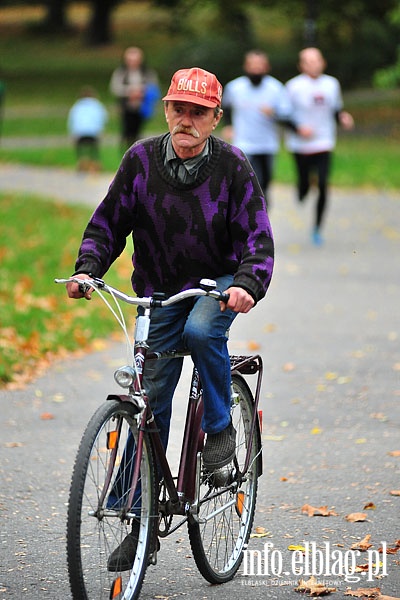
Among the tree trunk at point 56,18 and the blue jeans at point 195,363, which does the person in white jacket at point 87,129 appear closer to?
→ the blue jeans at point 195,363

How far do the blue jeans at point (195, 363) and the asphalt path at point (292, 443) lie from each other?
67 cm

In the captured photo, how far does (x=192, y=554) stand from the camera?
515cm

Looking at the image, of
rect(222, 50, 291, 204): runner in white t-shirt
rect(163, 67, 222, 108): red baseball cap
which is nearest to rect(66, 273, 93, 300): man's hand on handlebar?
rect(163, 67, 222, 108): red baseball cap

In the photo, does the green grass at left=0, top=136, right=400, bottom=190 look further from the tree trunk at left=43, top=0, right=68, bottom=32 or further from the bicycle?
the tree trunk at left=43, top=0, right=68, bottom=32

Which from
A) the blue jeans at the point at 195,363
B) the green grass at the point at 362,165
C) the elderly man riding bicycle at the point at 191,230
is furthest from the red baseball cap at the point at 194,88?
the green grass at the point at 362,165

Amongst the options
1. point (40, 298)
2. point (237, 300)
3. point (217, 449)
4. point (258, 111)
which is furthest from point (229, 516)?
point (258, 111)

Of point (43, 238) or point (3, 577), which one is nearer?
point (3, 577)

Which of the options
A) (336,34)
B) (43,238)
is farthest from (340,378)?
(336,34)

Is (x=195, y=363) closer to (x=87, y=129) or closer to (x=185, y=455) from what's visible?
(x=185, y=455)

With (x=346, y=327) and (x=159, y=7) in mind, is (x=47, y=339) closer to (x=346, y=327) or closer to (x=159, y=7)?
(x=346, y=327)

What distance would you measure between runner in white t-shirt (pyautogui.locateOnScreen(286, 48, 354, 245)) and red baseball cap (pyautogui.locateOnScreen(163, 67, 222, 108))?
30.1 ft

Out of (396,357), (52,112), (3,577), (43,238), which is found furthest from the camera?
(52,112)

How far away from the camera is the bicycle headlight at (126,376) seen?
4.39 m

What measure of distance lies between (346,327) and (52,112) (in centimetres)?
2745
